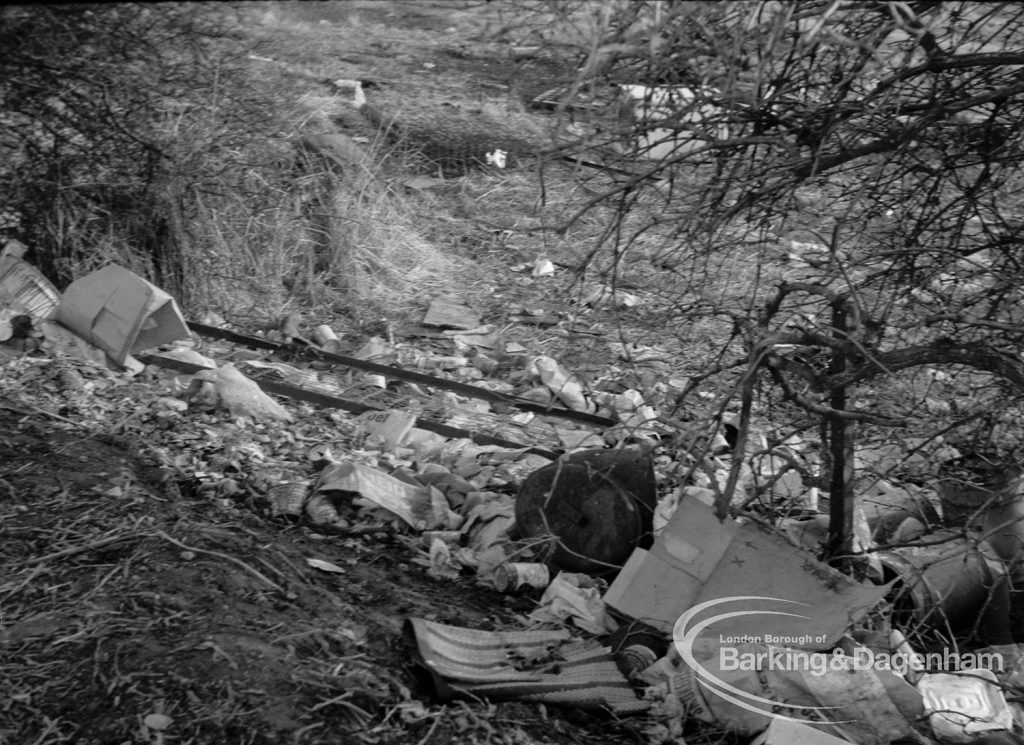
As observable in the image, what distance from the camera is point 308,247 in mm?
7867

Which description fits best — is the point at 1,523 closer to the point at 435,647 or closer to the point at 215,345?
the point at 435,647

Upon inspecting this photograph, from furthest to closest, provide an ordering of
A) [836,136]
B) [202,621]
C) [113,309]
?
[113,309] < [836,136] < [202,621]

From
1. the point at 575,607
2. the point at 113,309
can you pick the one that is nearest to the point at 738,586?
the point at 575,607

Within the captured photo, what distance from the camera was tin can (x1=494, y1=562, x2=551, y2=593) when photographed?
13.0 feet

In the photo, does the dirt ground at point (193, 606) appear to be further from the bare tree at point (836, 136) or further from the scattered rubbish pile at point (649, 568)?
the bare tree at point (836, 136)

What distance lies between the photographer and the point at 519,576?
3.95 meters

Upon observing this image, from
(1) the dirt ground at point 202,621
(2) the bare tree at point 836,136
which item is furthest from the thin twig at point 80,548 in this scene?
(2) the bare tree at point 836,136

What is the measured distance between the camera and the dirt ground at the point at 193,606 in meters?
2.89

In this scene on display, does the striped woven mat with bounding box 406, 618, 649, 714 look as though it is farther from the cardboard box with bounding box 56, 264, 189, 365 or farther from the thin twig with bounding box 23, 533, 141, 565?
the cardboard box with bounding box 56, 264, 189, 365

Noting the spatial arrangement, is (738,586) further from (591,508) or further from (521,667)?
(521,667)

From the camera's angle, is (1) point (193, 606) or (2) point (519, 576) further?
(2) point (519, 576)

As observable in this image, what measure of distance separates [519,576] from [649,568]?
1.69 ft

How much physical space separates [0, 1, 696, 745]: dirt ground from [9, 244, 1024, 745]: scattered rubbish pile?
11cm

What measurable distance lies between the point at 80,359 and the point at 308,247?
2.57m
